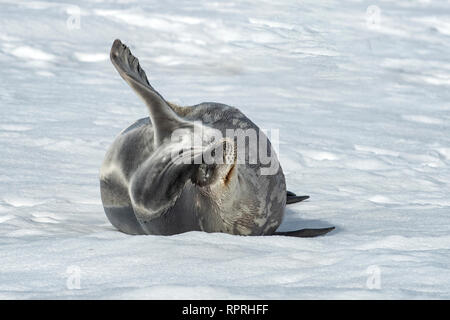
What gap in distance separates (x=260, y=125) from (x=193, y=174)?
3.12m

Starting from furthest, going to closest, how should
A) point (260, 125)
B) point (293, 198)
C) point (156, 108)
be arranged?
1. point (260, 125)
2. point (293, 198)
3. point (156, 108)

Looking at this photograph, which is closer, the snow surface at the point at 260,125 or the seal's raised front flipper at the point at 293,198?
the snow surface at the point at 260,125

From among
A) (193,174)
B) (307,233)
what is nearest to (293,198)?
(307,233)

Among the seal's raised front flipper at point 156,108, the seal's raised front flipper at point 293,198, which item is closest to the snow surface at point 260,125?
the seal's raised front flipper at point 293,198

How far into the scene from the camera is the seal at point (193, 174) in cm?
294

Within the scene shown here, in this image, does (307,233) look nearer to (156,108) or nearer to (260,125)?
(156,108)

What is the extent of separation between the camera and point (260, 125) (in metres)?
6.04

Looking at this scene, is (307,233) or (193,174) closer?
(193,174)

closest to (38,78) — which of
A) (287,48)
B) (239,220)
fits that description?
(287,48)

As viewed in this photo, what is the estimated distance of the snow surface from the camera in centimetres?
253

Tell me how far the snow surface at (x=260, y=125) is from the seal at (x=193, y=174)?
110 millimetres

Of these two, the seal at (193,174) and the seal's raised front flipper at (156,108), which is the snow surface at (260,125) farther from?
the seal's raised front flipper at (156,108)

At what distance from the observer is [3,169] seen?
451 cm

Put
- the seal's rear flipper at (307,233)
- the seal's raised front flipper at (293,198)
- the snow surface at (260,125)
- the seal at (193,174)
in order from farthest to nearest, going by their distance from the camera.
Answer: the seal's raised front flipper at (293,198) < the seal's rear flipper at (307,233) < the seal at (193,174) < the snow surface at (260,125)
